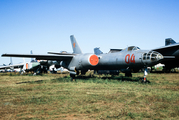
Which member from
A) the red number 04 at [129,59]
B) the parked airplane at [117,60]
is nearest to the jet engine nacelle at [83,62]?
the parked airplane at [117,60]

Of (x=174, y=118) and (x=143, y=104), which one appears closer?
Answer: (x=174, y=118)

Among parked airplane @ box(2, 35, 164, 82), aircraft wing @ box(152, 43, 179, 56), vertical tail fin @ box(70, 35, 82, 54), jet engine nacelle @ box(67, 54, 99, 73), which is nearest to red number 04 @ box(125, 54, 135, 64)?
parked airplane @ box(2, 35, 164, 82)

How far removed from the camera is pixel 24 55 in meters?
13.2

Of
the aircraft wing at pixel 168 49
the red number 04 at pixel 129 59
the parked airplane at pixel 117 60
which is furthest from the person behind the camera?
the aircraft wing at pixel 168 49

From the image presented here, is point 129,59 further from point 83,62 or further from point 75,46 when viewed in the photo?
point 75,46

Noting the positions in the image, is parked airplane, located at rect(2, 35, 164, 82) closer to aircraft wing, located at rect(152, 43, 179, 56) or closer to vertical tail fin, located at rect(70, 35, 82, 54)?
vertical tail fin, located at rect(70, 35, 82, 54)

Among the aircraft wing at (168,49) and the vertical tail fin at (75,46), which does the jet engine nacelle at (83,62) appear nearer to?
the vertical tail fin at (75,46)

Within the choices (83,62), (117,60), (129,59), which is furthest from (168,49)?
(83,62)

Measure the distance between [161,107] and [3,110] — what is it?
223 inches

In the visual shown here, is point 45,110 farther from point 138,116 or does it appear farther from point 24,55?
point 24,55

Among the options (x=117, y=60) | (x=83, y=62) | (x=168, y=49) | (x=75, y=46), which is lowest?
(x=83, y=62)

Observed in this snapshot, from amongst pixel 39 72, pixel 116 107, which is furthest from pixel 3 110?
pixel 39 72

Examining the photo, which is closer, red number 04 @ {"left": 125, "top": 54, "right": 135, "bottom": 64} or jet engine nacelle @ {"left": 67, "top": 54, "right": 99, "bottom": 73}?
red number 04 @ {"left": 125, "top": 54, "right": 135, "bottom": 64}

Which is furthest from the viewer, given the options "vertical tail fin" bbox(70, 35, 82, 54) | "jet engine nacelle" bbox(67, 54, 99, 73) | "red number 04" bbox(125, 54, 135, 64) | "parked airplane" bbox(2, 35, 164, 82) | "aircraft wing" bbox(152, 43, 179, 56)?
"vertical tail fin" bbox(70, 35, 82, 54)
